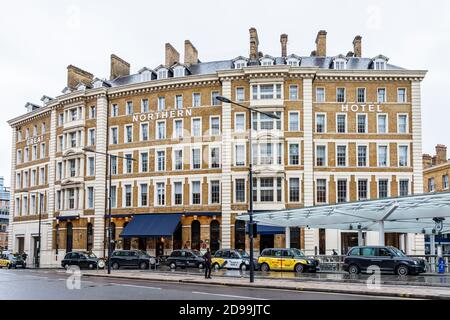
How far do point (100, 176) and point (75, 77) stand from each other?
536 inches

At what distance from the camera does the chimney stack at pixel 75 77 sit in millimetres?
60897

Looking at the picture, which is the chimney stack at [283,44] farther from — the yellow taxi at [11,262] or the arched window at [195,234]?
the yellow taxi at [11,262]

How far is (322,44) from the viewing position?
178 feet

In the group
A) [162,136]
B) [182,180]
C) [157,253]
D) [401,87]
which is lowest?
[157,253]

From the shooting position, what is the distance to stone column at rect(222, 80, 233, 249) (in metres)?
47.6

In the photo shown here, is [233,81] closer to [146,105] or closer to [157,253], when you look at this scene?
[146,105]

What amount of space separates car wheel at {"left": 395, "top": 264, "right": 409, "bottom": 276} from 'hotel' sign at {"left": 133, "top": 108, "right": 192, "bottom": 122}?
26800 mm

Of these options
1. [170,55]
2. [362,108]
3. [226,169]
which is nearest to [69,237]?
[226,169]

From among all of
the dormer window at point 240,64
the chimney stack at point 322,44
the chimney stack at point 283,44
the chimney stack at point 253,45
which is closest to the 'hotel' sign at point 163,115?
the dormer window at point 240,64
